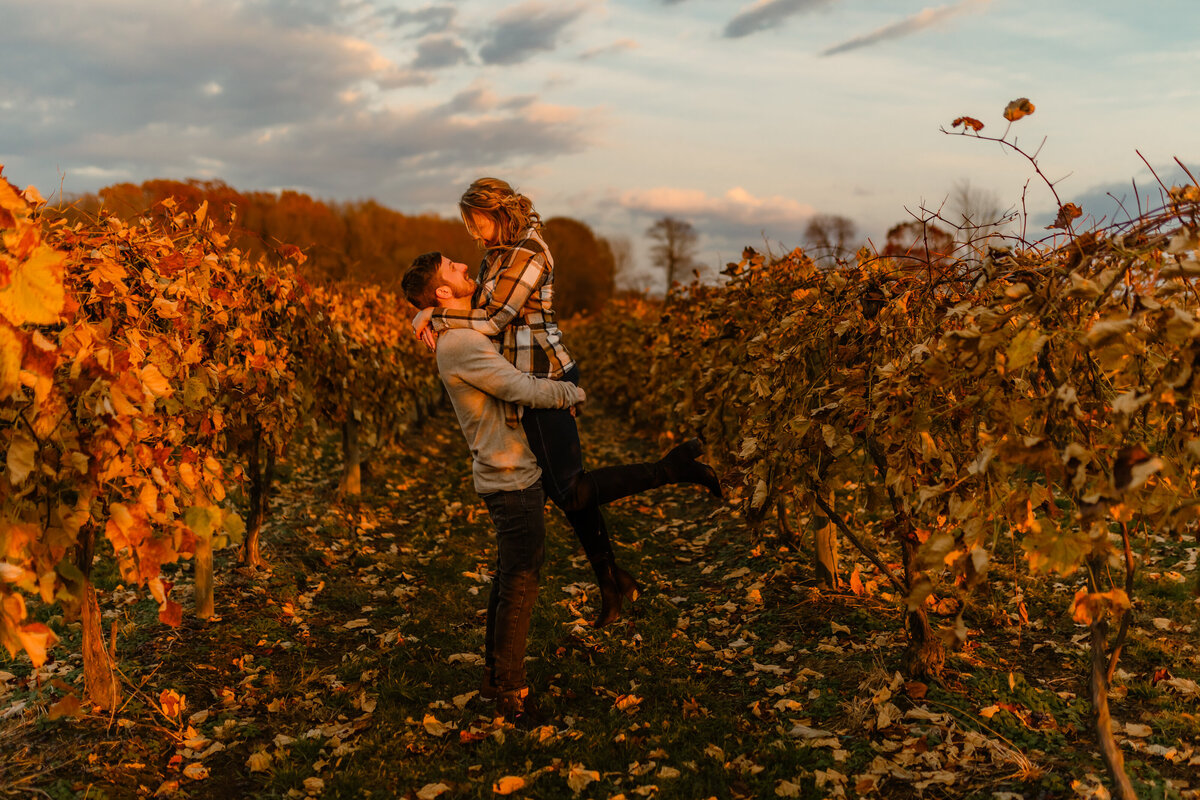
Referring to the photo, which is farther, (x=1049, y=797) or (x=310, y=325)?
(x=310, y=325)

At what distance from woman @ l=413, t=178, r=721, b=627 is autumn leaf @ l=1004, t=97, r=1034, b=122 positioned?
1.83 metres

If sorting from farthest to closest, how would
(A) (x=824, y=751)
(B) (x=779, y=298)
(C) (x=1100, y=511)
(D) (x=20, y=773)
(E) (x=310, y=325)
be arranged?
(E) (x=310, y=325) → (B) (x=779, y=298) → (A) (x=824, y=751) → (D) (x=20, y=773) → (C) (x=1100, y=511)

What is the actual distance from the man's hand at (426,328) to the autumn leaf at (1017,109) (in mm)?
2301

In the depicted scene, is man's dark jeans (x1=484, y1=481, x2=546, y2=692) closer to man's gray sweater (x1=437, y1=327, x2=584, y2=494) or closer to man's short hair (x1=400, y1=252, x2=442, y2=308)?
man's gray sweater (x1=437, y1=327, x2=584, y2=494)

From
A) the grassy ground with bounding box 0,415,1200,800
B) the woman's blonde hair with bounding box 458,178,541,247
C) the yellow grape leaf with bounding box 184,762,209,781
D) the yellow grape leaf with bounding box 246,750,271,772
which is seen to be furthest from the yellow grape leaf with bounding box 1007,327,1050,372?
the yellow grape leaf with bounding box 184,762,209,781

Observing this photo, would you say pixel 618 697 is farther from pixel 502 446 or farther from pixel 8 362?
pixel 8 362

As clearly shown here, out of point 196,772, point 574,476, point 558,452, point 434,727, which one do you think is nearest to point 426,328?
point 558,452

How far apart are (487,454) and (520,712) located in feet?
3.78

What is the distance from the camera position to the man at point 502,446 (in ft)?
10.9

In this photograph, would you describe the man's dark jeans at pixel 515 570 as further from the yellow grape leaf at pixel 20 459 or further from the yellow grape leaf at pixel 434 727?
the yellow grape leaf at pixel 20 459

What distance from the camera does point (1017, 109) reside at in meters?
2.73

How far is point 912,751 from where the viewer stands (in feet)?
10.1

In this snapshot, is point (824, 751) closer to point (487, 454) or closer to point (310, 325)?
point (487, 454)

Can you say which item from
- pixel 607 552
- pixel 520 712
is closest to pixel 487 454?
pixel 607 552
